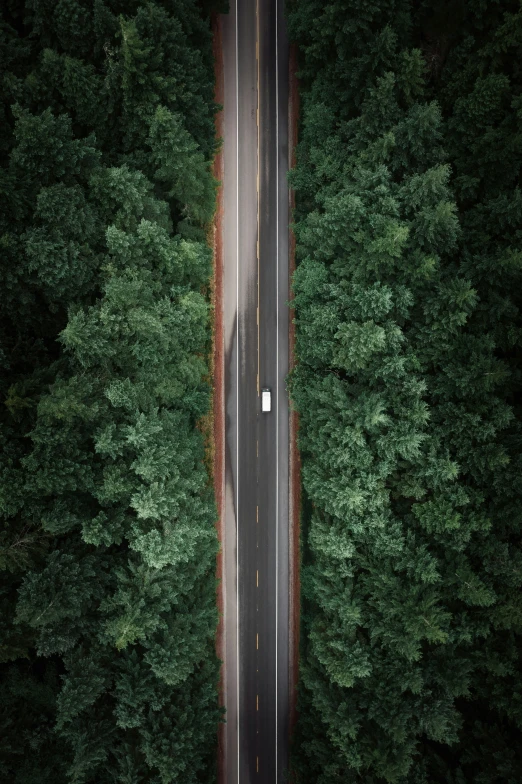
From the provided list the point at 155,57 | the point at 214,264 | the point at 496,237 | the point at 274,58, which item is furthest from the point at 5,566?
the point at 274,58

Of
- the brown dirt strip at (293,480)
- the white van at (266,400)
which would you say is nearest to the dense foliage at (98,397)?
the white van at (266,400)

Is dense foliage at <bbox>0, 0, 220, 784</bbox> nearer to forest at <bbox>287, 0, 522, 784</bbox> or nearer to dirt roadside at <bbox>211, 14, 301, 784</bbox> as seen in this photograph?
dirt roadside at <bbox>211, 14, 301, 784</bbox>

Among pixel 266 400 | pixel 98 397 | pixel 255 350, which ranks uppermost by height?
pixel 255 350

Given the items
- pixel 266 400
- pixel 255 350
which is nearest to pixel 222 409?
pixel 266 400

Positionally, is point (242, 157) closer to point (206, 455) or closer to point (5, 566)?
point (206, 455)

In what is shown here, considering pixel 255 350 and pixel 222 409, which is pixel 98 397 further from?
pixel 255 350

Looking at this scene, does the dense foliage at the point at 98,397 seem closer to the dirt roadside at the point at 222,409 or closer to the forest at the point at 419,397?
the dirt roadside at the point at 222,409
